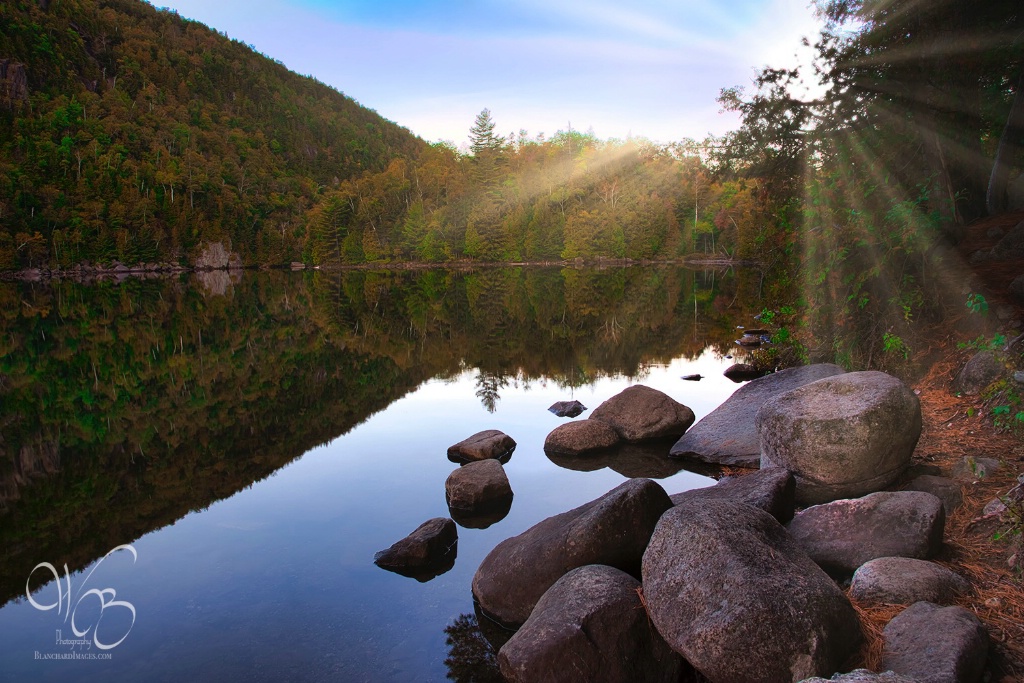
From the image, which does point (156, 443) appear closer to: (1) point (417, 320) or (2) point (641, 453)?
(2) point (641, 453)

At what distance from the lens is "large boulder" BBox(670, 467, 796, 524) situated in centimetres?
591

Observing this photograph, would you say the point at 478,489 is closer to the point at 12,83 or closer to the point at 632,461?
the point at 632,461

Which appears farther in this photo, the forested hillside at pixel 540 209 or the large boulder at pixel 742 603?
the forested hillside at pixel 540 209

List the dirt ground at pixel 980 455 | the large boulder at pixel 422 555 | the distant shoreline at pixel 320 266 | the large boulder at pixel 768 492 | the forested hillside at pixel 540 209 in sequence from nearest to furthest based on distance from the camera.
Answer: the dirt ground at pixel 980 455 → the large boulder at pixel 768 492 → the large boulder at pixel 422 555 → the distant shoreline at pixel 320 266 → the forested hillside at pixel 540 209

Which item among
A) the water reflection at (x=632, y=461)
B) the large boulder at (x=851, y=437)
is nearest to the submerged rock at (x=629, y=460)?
the water reflection at (x=632, y=461)

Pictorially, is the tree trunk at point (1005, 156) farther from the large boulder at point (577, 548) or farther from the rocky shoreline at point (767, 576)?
the large boulder at point (577, 548)

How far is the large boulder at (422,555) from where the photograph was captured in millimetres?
6859

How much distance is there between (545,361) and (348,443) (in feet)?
27.6

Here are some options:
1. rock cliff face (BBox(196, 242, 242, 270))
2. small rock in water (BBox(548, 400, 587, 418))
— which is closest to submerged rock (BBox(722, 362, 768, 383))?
small rock in water (BBox(548, 400, 587, 418))

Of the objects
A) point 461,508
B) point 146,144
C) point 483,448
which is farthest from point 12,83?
point 461,508

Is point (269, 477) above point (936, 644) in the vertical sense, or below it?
below

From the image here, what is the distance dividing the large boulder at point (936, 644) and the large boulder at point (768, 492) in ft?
5.29

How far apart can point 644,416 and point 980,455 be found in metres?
4.96

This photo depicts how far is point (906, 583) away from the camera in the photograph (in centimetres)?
461
